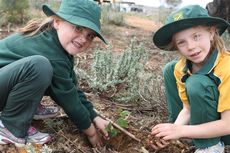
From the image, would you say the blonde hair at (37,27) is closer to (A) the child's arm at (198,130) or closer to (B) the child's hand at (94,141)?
(B) the child's hand at (94,141)

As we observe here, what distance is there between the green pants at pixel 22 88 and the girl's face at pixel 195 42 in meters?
0.77

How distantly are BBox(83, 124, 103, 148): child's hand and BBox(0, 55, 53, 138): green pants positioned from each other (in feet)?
1.33

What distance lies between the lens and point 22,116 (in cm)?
249

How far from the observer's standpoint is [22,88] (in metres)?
2.44

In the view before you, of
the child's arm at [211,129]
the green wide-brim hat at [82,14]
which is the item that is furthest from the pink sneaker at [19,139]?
the child's arm at [211,129]

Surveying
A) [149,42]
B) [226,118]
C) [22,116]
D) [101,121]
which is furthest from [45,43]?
[149,42]

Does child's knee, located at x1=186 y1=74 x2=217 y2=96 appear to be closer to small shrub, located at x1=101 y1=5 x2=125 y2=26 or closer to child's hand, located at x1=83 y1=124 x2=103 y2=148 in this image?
child's hand, located at x1=83 y1=124 x2=103 y2=148

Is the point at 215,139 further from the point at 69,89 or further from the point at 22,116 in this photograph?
the point at 22,116

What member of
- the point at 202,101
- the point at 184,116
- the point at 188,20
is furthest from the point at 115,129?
the point at 188,20

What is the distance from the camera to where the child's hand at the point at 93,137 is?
8.94ft

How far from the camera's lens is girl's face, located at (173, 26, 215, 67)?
8.12 feet

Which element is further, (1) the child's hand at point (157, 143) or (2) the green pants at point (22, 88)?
(1) the child's hand at point (157, 143)

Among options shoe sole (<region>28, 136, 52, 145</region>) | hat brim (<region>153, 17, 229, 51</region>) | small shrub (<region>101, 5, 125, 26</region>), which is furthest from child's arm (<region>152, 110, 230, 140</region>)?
small shrub (<region>101, 5, 125, 26</region>)

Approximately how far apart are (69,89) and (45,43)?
1.02ft
